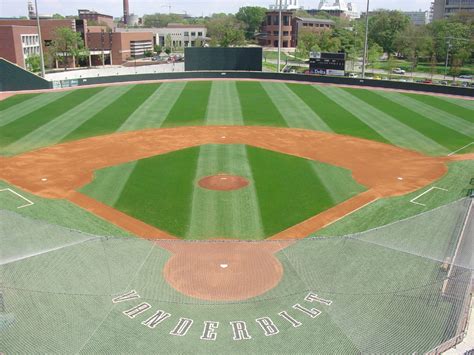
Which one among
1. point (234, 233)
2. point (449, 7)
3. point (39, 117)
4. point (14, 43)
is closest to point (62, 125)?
point (39, 117)

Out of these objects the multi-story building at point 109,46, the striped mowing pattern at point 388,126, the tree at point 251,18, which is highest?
the tree at point 251,18

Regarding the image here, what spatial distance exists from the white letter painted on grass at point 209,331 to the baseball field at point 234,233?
0.20 ft

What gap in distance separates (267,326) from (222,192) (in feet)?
37.1

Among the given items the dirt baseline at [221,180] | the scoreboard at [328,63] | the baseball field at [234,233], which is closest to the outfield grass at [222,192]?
the baseball field at [234,233]

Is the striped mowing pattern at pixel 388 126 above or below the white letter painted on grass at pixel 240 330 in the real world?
above

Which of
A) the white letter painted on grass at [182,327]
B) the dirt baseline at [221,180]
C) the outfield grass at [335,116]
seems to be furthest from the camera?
the outfield grass at [335,116]

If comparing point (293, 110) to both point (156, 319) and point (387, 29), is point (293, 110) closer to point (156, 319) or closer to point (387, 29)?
point (156, 319)

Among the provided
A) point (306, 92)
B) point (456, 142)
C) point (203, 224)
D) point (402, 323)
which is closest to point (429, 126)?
point (456, 142)

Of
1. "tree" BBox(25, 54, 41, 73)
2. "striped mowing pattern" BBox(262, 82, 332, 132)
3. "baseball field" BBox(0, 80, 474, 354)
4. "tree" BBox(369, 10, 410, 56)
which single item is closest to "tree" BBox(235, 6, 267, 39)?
"tree" BBox(369, 10, 410, 56)

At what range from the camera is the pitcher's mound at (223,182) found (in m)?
23.4

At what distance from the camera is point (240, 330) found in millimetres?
11930

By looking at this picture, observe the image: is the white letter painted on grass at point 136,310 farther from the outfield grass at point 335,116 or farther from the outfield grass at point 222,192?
the outfield grass at point 335,116

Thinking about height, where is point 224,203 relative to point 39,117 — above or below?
below

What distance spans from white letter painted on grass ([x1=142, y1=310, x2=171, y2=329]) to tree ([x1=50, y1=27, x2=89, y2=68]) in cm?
8042
